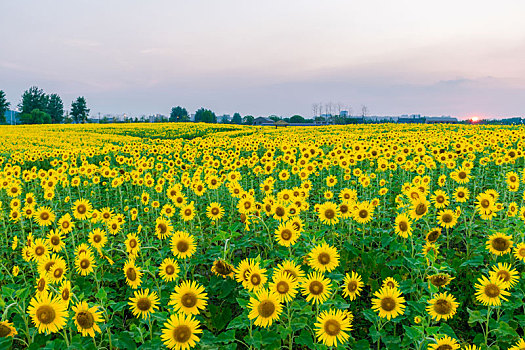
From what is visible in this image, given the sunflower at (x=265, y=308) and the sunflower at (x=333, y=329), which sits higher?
the sunflower at (x=265, y=308)

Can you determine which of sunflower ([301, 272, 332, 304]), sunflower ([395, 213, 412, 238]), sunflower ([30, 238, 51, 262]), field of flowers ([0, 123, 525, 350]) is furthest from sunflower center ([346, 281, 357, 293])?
sunflower ([30, 238, 51, 262])

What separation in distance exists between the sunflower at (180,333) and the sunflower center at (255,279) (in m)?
0.53

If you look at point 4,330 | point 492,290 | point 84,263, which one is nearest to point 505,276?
point 492,290

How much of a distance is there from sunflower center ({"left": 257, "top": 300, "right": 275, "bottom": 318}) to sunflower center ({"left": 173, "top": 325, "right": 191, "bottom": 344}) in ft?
1.70

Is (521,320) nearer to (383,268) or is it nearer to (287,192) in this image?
(383,268)

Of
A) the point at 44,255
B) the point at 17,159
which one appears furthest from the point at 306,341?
the point at 17,159

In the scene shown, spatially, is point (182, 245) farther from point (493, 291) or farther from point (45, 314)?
point (493, 291)

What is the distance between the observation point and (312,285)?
266 cm

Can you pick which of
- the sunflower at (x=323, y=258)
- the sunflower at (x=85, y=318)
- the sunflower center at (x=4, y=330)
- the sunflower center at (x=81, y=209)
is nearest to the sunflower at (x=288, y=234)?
the sunflower at (x=323, y=258)

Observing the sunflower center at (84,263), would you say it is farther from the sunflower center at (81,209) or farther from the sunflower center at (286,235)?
the sunflower center at (286,235)

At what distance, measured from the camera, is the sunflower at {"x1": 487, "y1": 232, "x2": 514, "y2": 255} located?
3355mm

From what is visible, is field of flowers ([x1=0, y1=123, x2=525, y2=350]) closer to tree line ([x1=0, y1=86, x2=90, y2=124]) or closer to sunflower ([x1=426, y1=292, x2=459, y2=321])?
sunflower ([x1=426, y1=292, x2=459, y2=321])

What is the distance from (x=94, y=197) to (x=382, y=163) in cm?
715

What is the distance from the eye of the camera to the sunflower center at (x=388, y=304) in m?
2.72
